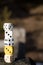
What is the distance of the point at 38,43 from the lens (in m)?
2.17

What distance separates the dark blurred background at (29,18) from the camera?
216cm

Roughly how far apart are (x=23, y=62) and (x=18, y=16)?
768 millimetres

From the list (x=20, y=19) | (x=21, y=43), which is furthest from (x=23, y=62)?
(x=20, y=19)

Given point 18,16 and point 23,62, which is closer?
point 23,62

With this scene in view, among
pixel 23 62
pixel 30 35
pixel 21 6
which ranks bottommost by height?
pixel 23 62

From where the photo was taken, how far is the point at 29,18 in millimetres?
2184

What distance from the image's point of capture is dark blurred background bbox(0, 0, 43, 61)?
216cm

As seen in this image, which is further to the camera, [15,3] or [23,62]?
[15,3]

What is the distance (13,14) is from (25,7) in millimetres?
147

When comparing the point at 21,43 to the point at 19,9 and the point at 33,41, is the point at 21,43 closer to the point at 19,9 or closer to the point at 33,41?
the point at 33,41

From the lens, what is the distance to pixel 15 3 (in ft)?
7.15

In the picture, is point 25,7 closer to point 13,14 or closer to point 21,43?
point 13,14

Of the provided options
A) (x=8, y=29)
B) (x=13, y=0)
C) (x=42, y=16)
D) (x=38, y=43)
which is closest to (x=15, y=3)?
(x=13, y=0)

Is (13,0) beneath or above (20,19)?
above
